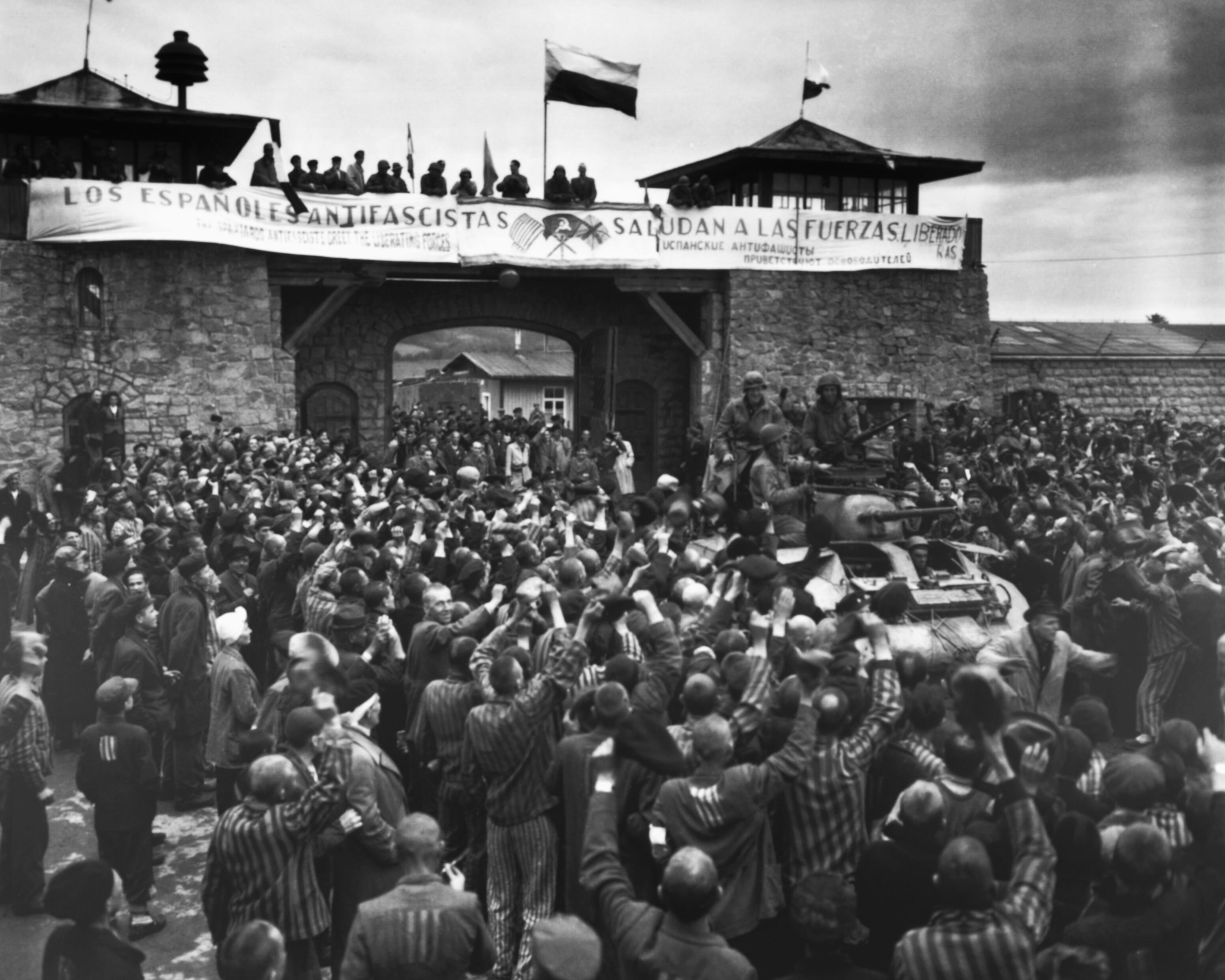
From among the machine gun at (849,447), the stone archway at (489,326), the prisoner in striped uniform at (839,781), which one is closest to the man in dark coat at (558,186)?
the stone archway at (489,326)

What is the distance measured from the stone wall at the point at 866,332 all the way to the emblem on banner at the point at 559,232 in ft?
9.78

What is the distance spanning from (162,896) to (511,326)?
58.9 ft

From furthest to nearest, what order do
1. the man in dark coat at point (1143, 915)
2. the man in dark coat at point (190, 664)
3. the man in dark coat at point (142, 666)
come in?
the man in dark coat at point (190, 664)
the man in dark coat at point (142, 666)
the man in dark coat at point (1143, 915)

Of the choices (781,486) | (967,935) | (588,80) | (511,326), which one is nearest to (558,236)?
(588,80)

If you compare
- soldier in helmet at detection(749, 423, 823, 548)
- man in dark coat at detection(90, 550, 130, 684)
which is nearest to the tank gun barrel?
soldier in helmet at detection(749, 423, 823, 548)

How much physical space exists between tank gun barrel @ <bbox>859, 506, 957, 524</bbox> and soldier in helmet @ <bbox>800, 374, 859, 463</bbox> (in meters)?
1.45

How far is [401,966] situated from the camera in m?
4.29

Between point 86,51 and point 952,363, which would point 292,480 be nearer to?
point 86,51

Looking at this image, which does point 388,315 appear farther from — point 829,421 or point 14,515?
point 829,421

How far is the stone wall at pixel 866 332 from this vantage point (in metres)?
23.2

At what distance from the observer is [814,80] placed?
23594mm

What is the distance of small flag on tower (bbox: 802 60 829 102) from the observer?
2359cm

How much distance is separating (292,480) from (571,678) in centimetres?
928

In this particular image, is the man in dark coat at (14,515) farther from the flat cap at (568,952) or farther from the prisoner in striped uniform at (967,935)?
the prisoner in striped uniform at (967,935)
